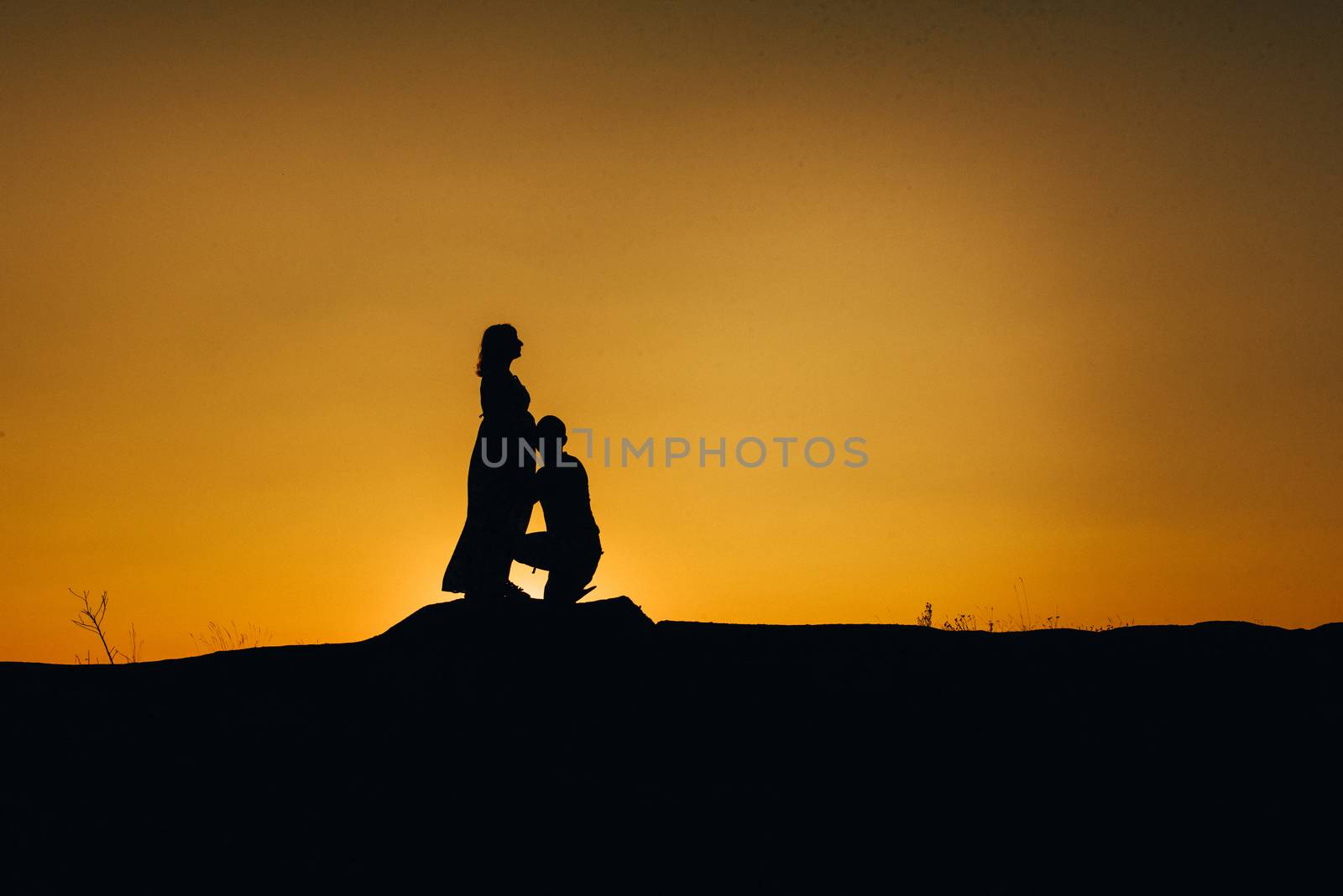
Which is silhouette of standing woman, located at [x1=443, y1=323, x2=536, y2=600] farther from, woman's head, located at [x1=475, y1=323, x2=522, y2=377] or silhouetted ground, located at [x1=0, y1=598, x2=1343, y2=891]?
silhouetted ground, located at [x1=0, y1=598, x2=1343, y2=891]

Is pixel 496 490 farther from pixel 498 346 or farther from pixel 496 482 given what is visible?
pixel 498 346

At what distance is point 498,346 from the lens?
11188 millimetres

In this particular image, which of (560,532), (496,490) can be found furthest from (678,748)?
(496,490)

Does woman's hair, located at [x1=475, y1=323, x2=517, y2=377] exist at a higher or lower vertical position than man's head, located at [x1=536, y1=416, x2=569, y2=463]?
higher

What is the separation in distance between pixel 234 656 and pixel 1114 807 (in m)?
6.58

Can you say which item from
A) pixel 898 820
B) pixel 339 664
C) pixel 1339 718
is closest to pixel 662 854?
pixel 898 820

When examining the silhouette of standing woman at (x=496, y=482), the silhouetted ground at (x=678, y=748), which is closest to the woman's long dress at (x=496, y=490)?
the silhouette of standing woman at (x=496, y=482)

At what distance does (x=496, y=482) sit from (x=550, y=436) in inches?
24.3

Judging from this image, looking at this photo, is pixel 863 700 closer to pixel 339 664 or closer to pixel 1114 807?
pixel 1114 807

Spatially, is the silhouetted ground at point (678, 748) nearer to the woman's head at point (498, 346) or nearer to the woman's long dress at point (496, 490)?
the woman's long dress at point (496, 490)

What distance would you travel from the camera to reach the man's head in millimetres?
11430

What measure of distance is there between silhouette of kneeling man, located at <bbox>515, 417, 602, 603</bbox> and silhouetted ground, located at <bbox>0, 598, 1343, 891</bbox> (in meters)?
1.25

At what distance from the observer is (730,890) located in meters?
6.38

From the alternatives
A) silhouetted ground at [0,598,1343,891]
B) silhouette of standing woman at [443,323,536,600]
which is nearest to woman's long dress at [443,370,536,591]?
silhouette of standing woman at [443,323,536,600]
